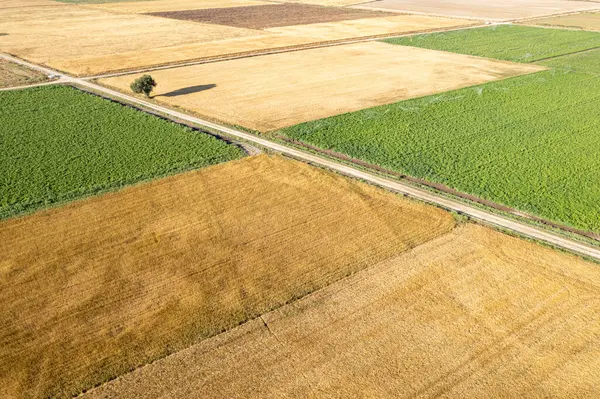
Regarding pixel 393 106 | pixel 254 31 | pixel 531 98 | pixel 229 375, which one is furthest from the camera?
pixel 254 31

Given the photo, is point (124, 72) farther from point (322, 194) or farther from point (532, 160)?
point (532, 160)

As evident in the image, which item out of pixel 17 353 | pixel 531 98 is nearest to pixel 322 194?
pixel 17 353

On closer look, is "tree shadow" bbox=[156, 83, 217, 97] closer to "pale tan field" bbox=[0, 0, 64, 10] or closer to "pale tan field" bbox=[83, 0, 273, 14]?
"pale tan field" bbox=[83, 0, 273, 14]

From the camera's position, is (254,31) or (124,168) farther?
(254,31)

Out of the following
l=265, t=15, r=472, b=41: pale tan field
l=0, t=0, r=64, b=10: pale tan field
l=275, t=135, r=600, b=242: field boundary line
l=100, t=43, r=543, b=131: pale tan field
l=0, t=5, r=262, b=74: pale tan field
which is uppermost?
l=0, t=0, r=64, b=10: pale tan field

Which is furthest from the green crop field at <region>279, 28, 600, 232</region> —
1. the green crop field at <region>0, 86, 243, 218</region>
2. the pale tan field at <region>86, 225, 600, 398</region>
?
the green crop field at <region>0, 86, 243, 218</region>

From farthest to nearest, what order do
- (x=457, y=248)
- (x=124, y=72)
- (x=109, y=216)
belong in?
(x=124, y=72), (x=109, y=216), (x=457, y=248)
